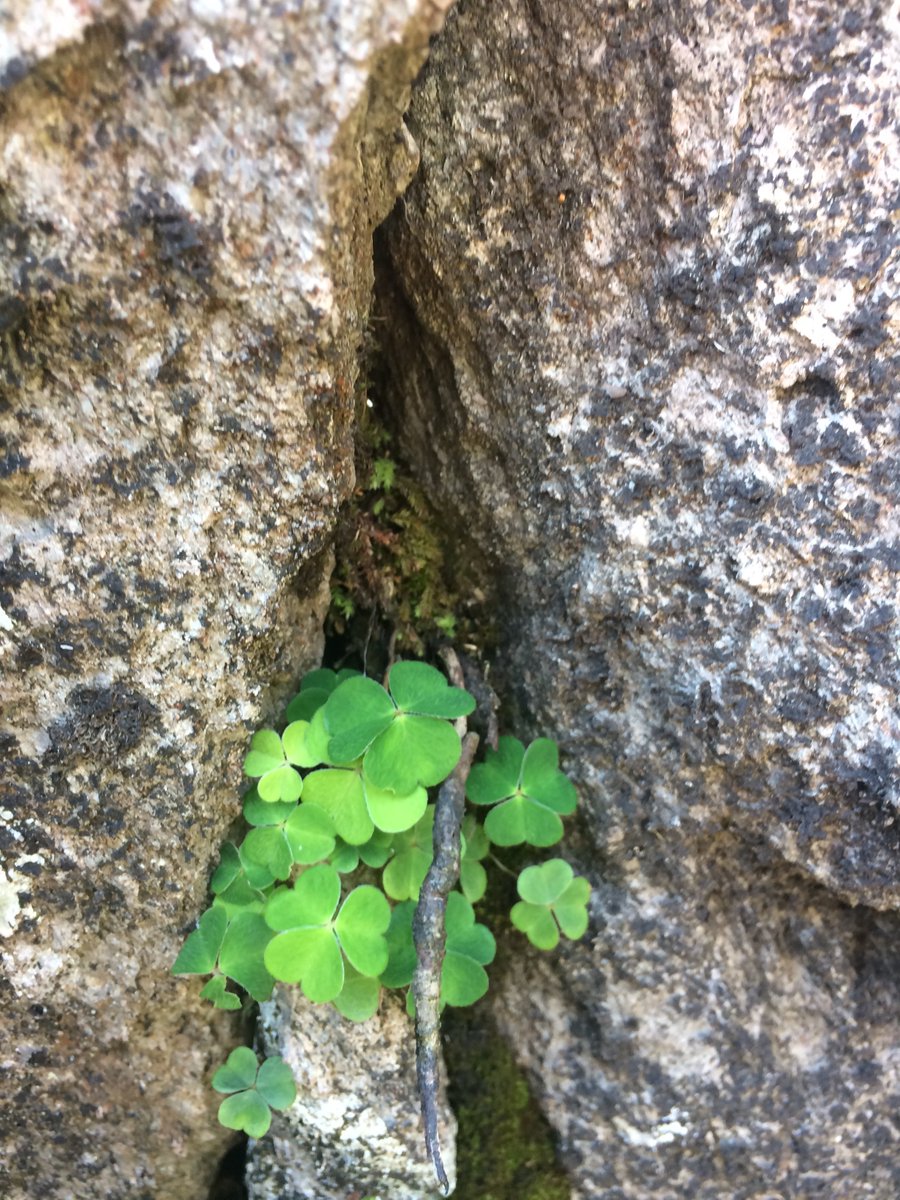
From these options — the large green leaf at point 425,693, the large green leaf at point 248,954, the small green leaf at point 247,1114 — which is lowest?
the small green leaf at point 247,1114

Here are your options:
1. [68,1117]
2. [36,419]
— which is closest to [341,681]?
[36,419]

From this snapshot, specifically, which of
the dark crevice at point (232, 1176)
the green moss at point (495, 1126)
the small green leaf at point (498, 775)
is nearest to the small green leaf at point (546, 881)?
the small green leaf at point (498, 775)

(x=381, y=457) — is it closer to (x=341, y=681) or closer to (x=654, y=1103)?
(x=341, y=681)

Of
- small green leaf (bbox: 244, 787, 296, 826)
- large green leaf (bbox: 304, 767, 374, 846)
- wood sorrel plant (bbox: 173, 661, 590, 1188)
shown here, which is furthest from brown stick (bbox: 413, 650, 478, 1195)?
small green leaf (bbox: 244, 787, 296, 826)

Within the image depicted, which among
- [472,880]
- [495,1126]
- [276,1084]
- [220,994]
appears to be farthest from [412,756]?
[495,1126]

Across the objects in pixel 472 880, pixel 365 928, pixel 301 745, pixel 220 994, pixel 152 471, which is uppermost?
pixel 152 471

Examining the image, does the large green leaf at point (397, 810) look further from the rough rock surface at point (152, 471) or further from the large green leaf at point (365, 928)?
the rough rock surface at point (152, 471)

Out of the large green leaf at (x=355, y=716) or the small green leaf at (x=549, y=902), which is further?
the small green leaf at (x=549, y=902)

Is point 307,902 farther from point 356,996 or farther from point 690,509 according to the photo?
point 690,509
